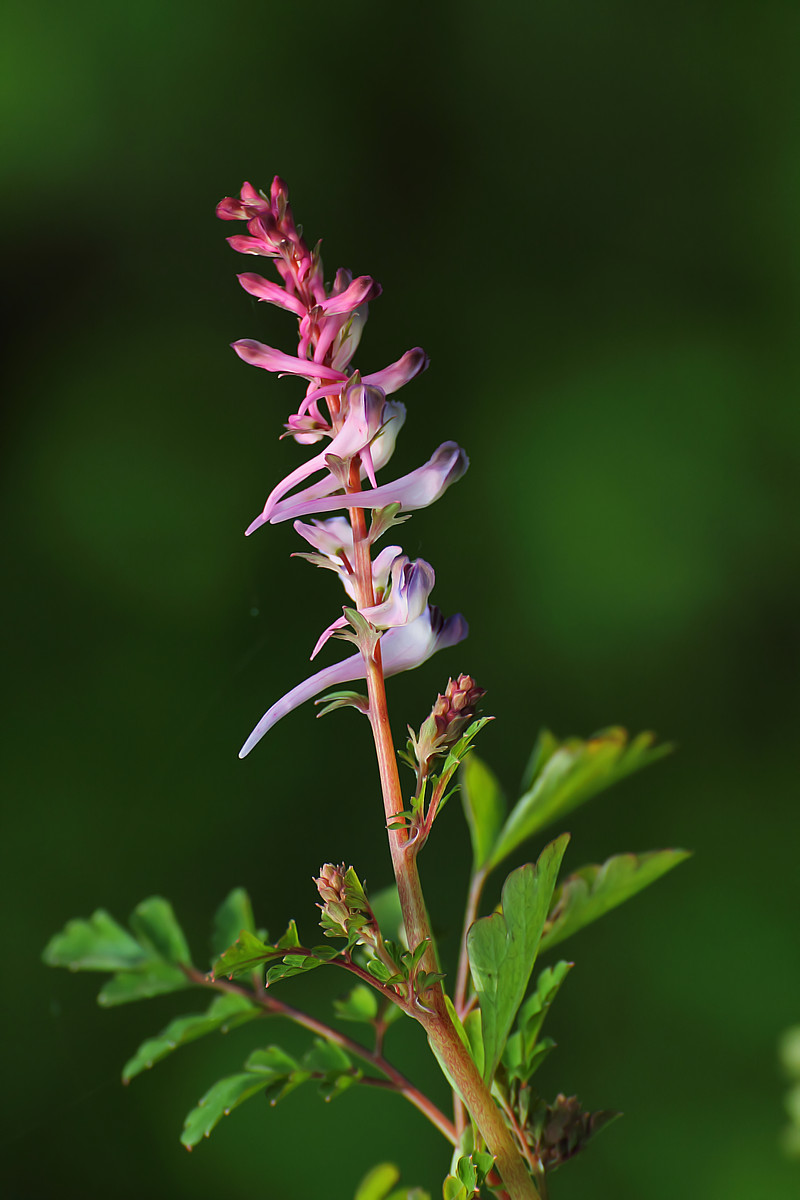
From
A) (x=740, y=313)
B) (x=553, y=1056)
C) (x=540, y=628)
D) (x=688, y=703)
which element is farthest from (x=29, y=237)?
(x=553, y=1056)

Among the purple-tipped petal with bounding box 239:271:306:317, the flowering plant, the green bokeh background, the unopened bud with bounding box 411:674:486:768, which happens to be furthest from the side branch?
the green bokeh background

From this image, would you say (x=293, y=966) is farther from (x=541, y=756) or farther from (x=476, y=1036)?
(x=541, y=756)

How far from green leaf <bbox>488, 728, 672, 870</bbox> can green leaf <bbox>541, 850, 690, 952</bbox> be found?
0.04 metres

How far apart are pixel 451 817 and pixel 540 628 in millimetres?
345

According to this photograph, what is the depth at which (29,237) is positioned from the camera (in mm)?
1341

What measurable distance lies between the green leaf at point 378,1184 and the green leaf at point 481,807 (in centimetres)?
12

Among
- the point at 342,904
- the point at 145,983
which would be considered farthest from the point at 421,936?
the point at 145,983

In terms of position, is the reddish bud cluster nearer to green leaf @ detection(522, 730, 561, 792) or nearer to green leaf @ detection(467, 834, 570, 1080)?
green leaf @ detection(467, 834, 570, 1080)

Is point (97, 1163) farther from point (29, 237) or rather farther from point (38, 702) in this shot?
point (29, 237)

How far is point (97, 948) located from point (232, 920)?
0.07 m

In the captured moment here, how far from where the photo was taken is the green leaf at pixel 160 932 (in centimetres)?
41

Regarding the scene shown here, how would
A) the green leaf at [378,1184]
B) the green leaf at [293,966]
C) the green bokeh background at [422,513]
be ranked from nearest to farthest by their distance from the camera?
the green leaf at [293,966], the green leaf at [378,1184], the green bokeh background at [422,513]

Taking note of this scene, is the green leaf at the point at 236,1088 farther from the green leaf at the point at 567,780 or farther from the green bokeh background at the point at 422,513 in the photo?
the green bokeh background at the point at 422,513

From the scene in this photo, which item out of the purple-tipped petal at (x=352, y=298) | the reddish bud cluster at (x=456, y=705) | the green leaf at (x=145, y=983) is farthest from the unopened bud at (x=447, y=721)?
the green leaf at (x=145, y=983)
